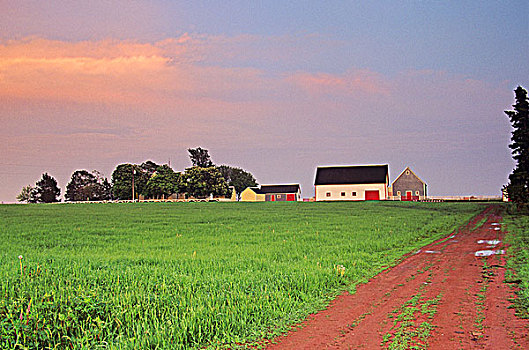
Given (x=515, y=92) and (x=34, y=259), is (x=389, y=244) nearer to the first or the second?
(x=34, y=259)

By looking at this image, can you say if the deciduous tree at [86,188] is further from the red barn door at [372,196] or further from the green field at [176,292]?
the green field at [176,292]

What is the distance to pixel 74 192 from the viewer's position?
139m

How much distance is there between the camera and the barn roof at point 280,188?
389 ft

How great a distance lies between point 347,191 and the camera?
293ft

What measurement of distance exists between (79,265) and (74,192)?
13964 cm

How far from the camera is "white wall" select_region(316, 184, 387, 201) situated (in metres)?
87.7

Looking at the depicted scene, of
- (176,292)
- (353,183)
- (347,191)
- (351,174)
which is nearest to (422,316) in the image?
(176,292)

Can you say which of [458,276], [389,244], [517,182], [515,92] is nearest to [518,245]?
[389,244]

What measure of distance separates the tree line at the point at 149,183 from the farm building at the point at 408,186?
42039mm

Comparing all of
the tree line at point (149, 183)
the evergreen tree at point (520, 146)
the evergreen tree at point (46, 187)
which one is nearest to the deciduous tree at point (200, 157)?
the tree line at point (149, 183)

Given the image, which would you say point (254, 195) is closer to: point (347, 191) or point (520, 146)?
point (347, 191)

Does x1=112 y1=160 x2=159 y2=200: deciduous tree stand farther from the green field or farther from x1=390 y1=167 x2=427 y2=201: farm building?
the green field

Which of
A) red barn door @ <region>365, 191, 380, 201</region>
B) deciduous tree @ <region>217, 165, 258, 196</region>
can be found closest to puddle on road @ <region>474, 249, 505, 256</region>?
red barn door @ <region>365, 191, 380, 201</region>

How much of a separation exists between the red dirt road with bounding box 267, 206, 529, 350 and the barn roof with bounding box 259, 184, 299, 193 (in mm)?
107463
